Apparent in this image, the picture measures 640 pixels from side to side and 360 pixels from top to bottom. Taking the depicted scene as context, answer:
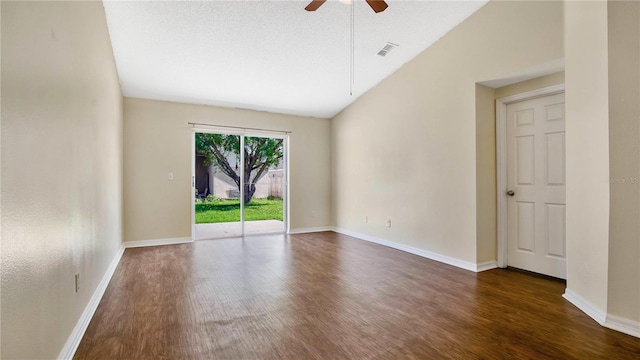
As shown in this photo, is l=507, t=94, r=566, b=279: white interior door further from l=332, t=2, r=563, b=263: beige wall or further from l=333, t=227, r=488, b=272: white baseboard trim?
l=333, t=227, r=488, b=272: white baseboard trim

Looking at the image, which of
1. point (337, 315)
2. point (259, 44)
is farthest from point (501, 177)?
point (259, 44)

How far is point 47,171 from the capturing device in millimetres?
1490

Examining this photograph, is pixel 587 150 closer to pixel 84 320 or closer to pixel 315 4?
pixel 315 4

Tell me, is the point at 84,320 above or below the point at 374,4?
below

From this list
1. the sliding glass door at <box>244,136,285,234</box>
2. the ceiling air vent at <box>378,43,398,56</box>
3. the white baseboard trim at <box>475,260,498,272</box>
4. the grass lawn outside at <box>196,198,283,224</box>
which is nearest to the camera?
the white baseboard trim at <box>475,260,498,272</box>

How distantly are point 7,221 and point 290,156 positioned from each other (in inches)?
197

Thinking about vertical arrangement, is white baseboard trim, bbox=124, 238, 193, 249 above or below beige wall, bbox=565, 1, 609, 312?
below

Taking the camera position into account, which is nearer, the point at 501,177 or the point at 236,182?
the point at 501,177

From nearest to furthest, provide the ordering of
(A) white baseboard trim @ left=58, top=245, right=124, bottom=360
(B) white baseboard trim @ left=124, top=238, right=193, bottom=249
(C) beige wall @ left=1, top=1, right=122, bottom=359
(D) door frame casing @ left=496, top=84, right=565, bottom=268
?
(C) beige wall @ left=1, top=1, right=122, bottom=359 < (A) white baseboard trim @ left=58, top=245, right=124, bottom=360 < (D) door frame casing @ left=496, top=84, right=565, bottom=268 < (B) white baseboard trim @ left=124, top=238, right=193, bottom=249

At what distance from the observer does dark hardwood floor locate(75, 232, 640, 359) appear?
1.85 metres

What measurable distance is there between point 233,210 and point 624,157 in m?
5.29

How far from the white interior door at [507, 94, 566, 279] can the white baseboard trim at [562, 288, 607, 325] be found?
0.60 m

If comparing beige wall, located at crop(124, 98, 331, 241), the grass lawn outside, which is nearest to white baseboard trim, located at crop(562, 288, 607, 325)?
the grass lawn outside

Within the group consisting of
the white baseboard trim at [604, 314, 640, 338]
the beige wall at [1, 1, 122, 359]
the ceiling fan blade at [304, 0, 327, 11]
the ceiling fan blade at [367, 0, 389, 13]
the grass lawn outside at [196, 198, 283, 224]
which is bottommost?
the white baseboard trim at [604, 314, 640, 338]
